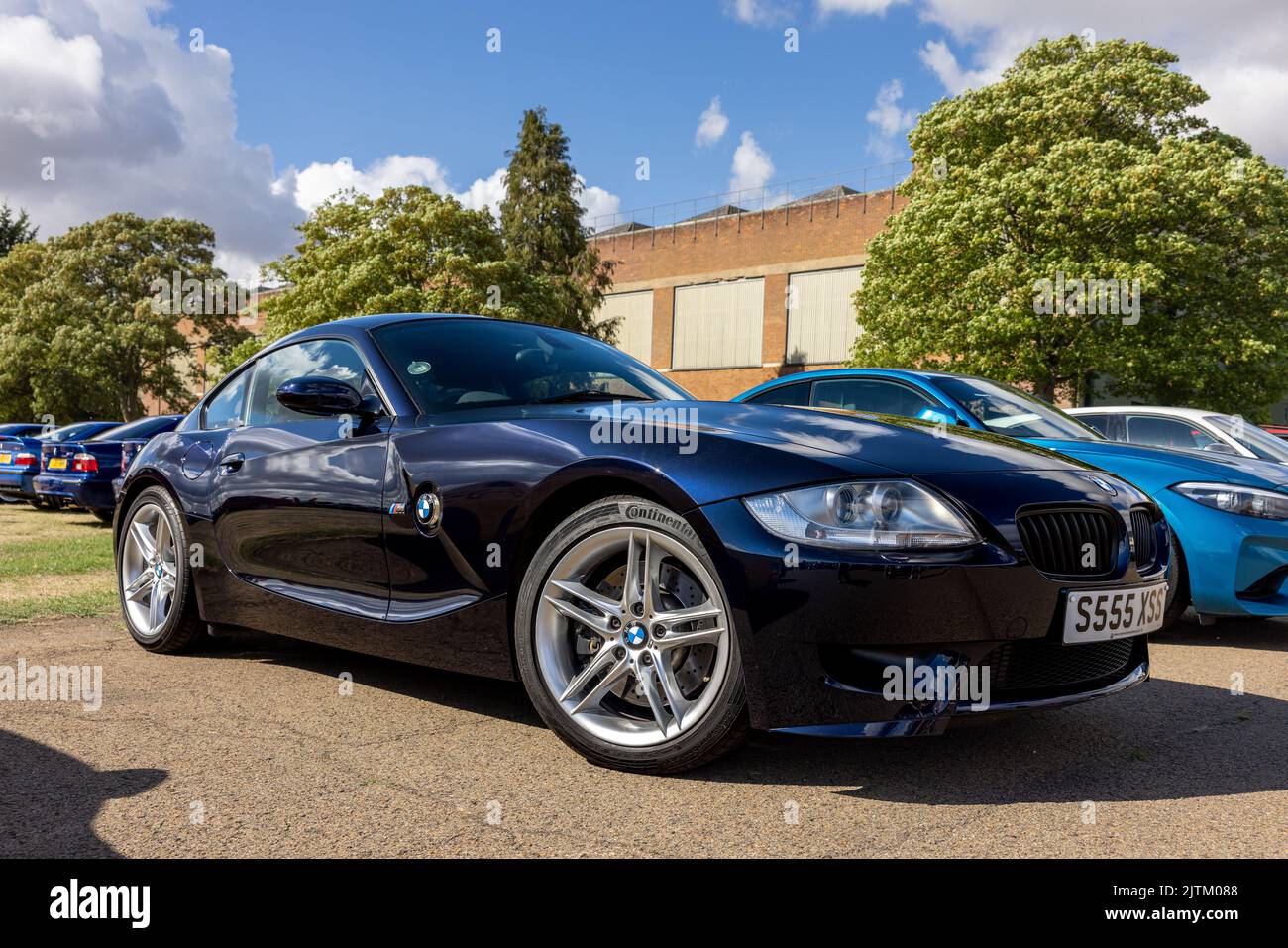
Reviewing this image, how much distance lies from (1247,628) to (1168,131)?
2240 centimetres

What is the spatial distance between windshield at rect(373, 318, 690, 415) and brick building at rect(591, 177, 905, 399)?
33519 mm

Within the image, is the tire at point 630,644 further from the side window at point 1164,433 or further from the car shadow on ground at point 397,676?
the side window at point 1164,433

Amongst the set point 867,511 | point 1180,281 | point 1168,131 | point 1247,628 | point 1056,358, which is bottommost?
point 1247,628

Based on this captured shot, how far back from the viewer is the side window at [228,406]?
4812 mm

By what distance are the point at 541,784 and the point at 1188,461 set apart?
478cm

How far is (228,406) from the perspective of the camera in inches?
194

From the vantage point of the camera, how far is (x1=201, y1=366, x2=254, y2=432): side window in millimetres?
4812

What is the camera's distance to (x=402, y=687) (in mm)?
4121

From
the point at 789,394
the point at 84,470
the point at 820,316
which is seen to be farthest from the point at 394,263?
the point at 789,394

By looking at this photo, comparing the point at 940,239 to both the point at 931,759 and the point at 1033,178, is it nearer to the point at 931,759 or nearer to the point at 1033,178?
the point at 1033,178

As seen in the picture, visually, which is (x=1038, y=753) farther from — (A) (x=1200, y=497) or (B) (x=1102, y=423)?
(B) (x=1102, y=423)

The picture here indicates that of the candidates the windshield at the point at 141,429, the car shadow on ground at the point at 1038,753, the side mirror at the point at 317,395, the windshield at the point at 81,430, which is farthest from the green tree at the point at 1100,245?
the side mirror at the point at 317,395

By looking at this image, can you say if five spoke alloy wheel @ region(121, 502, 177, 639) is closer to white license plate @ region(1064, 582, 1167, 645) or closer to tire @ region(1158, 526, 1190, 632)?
white license plate @ region(1064, 582, 1167, 645)
